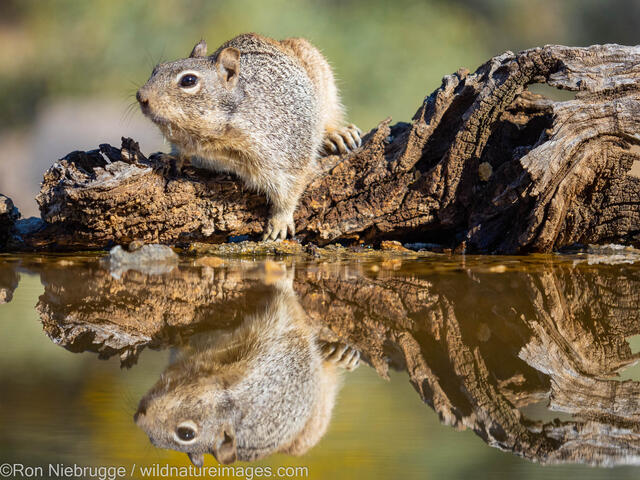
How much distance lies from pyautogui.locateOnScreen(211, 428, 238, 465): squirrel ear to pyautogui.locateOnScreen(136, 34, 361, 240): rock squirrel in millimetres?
2524

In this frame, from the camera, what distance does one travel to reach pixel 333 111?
4805 millimetres

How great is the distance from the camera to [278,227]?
3.95 m

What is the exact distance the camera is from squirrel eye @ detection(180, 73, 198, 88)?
3557mm

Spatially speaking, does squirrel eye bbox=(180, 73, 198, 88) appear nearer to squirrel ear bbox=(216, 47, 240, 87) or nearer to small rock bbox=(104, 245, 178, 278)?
squirrel ear bbox=(216, 47, 240, 87)

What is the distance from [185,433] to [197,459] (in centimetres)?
8

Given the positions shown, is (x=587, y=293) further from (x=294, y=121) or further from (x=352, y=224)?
(x=294, y=121)

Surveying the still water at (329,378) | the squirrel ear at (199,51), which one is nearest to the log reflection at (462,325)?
the still water at (329,378)

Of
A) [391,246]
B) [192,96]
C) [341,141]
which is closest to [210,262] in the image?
[192,96]

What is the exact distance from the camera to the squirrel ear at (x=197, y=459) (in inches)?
46.8

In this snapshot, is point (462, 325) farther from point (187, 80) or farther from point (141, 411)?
point (187, 80)

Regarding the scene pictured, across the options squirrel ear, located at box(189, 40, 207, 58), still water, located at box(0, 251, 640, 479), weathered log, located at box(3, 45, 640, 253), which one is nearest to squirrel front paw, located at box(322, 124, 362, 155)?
weathered log, located at box(3, 45, 640, 253)

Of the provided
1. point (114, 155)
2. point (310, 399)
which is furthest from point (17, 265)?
point (310, 399)

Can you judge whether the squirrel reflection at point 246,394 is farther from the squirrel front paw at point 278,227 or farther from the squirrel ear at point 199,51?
the squirrel ear at point 199,51

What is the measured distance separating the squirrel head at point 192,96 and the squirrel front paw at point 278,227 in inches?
25.3
